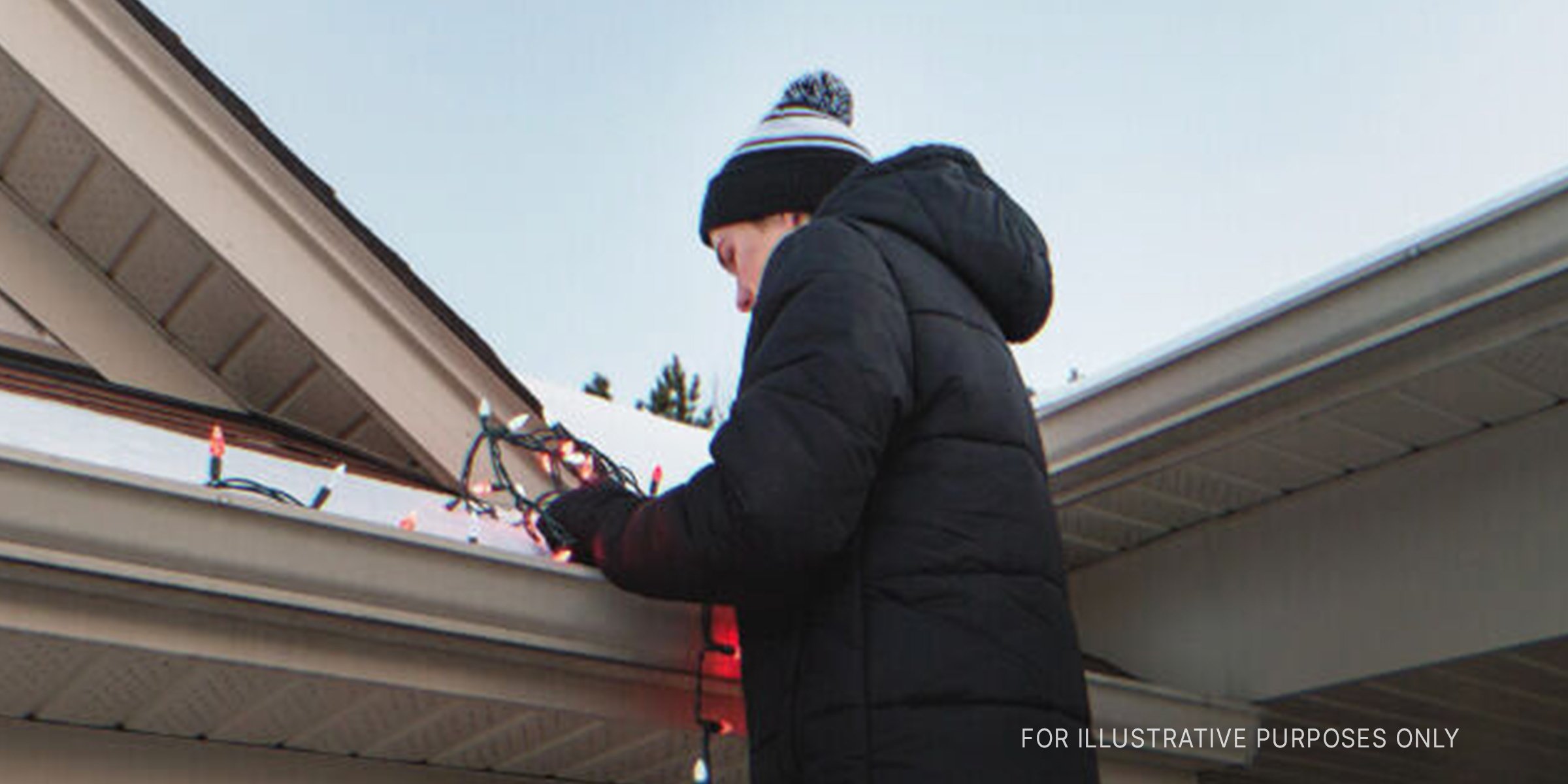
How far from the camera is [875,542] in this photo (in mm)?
2309

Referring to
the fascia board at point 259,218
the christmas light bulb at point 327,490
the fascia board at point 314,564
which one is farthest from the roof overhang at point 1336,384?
the christmas light bulb at point 327,490

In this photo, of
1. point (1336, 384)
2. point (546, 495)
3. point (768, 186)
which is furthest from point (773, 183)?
point (1336, 384)

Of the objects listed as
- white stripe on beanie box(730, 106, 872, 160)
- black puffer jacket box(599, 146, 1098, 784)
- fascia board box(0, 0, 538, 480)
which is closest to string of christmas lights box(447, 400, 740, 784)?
black puffer jacket box(599, 146, 1098, 784)

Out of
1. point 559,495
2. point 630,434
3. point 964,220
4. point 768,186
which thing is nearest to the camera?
point 964,220

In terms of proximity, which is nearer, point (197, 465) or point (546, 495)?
point (197, 465)

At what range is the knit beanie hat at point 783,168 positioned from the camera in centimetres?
316

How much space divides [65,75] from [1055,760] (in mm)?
3406

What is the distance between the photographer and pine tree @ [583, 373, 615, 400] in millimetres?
29234

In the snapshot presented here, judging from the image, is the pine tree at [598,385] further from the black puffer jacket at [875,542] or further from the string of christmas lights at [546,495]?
the black puffer jacket at [875,542]

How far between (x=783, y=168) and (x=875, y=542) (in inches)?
43.9

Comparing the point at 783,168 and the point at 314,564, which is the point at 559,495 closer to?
the point at 314,564

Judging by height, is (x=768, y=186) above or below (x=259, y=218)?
below

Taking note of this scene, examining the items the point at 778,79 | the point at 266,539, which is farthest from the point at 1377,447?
the point at 778,79

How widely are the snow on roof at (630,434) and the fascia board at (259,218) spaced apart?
0.67 metres
